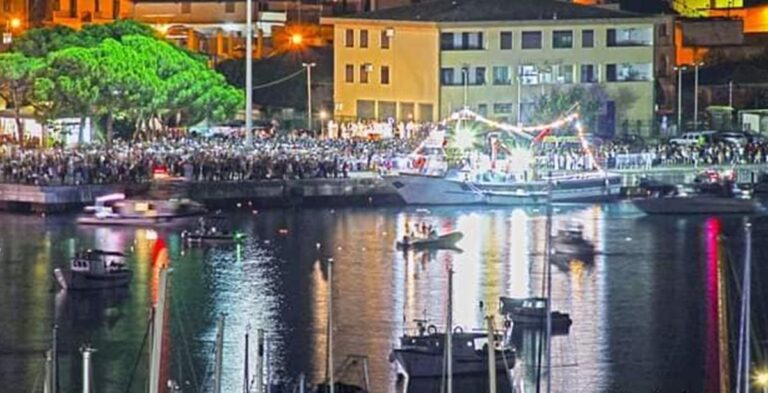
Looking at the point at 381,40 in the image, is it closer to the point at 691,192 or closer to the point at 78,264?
the point at 691,192

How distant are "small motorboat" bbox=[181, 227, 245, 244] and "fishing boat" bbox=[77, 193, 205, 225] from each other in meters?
1.97

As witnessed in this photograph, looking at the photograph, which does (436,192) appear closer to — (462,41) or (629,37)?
(462,41)

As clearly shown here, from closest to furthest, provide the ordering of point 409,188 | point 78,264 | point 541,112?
point 78,264 → point 409,188 → point 541,112

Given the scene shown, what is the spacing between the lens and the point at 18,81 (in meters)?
47.4

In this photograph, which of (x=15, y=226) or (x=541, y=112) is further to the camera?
(x=541, y=112)

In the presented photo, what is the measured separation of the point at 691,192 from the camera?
44.9 meters

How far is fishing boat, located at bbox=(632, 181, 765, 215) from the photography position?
1746 inches

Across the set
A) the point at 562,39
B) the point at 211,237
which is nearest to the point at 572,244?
the point at 211,237

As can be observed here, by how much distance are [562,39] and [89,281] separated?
1706 cm

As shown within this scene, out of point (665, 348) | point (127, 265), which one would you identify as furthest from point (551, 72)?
point (665, 348)

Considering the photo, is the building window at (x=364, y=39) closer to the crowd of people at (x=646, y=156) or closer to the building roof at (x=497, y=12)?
the building roof at (x=497, y=12)

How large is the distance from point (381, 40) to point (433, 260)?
13.2 m

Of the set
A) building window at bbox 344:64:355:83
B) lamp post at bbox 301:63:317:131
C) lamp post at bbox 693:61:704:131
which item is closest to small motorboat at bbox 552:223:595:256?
lamp post at bbox 301:63:317:131

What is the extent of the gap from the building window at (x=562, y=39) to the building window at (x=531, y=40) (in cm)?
23
